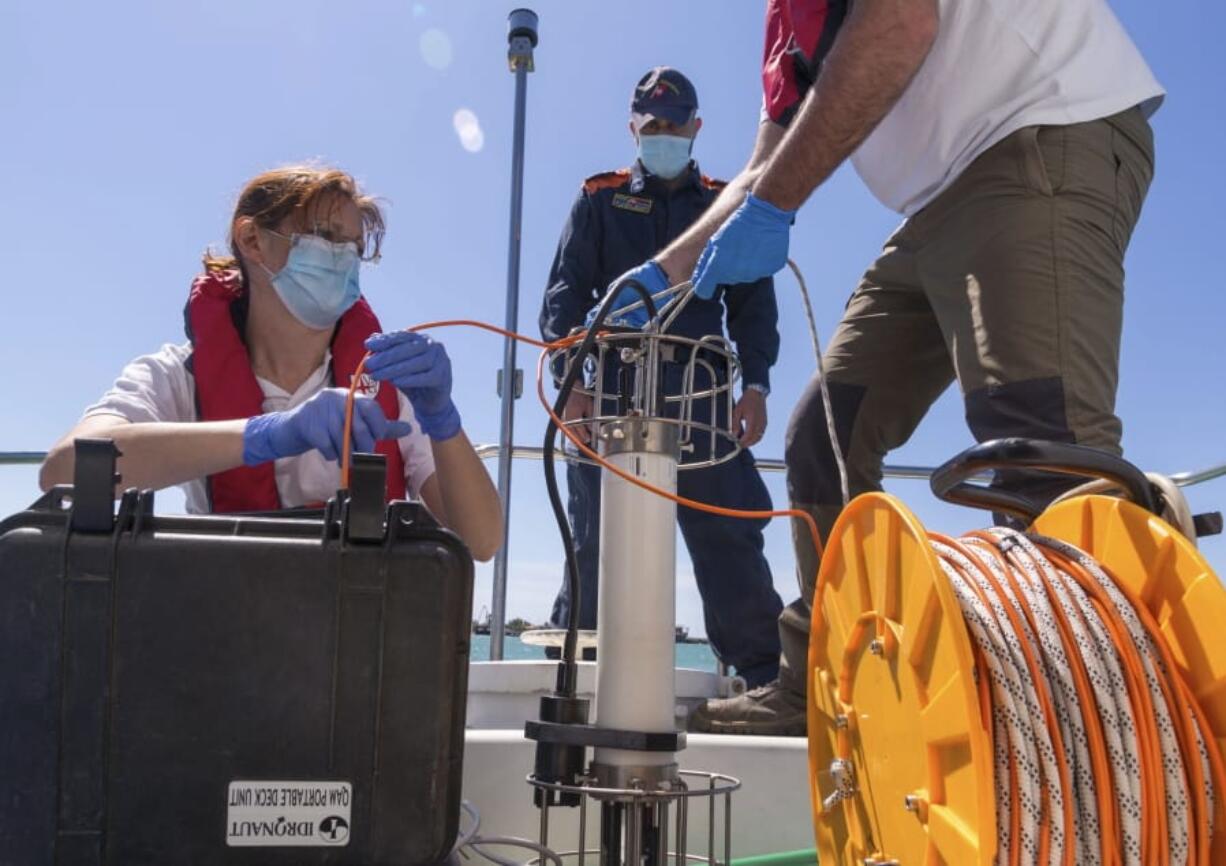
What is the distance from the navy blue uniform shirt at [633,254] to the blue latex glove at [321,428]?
1668 millimetres

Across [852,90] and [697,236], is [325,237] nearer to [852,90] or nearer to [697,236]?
[697,236]

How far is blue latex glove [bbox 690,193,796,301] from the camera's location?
1632 mm

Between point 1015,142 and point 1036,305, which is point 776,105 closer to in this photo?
point 1015,142

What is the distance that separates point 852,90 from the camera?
1609 mm

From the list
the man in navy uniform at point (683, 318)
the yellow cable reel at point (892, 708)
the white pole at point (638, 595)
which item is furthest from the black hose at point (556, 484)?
the man in navy uniform at point (683, 318)

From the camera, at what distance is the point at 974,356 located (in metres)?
1.56

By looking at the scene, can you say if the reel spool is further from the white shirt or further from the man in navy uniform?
the man in navy uniform

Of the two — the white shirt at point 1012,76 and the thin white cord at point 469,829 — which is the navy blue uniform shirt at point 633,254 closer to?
the white shirt at point 1012,76

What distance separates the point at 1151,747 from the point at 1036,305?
762 millimetres

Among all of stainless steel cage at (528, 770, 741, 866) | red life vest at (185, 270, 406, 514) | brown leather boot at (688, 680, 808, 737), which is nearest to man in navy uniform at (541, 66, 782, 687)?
brown leather boot at (688, 680, 808, 737)

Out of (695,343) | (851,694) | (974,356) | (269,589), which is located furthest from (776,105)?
(269,589)

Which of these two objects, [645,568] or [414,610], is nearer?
[414,610]

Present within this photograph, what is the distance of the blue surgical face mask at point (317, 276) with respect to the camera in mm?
2033

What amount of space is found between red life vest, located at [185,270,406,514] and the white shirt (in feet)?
3.79
